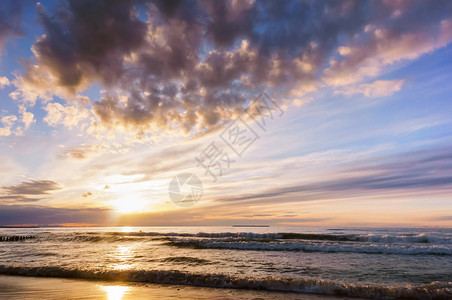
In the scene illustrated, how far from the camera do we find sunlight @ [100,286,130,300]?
8.36 metres

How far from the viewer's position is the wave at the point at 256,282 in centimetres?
870

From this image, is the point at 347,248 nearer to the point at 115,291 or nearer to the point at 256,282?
the point at 256,282

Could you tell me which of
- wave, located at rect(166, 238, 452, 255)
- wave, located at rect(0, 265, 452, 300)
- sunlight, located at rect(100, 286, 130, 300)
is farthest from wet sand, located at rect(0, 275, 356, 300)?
wave, located at rect(166, 238, 452, 255)

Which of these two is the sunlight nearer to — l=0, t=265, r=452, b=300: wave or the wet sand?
the wet sand

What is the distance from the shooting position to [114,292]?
29.5 feet

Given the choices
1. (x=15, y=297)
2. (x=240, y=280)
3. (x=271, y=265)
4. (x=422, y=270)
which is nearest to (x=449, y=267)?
(x=422, y=270)

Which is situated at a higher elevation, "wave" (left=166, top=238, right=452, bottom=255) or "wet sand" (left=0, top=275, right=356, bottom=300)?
"wet sand" (left=0, top=275, right=356, bottom=300)

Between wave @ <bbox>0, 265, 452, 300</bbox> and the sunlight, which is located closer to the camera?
the sunlight

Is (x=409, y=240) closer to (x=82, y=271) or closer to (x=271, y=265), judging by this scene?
(x=271, y=265)

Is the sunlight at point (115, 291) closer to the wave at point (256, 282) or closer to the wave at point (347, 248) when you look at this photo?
the wave at point (256, 282)

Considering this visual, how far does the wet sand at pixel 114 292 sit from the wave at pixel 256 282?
55 centimetres

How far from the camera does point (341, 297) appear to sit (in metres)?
8.52

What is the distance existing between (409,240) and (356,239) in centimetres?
621

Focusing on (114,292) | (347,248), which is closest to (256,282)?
(114,292)
